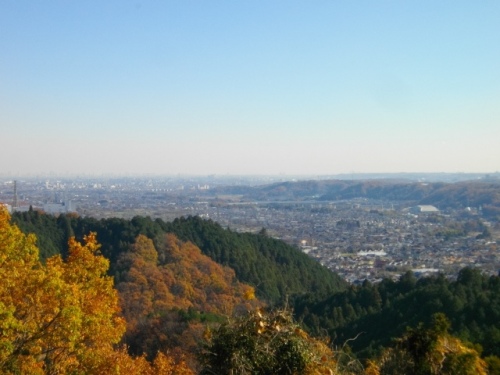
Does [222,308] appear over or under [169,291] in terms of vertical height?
under

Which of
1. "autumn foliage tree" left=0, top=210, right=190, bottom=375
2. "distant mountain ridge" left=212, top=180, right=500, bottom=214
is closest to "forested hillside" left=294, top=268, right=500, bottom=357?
"autumn foliage tree" left=0, top=210, right=190, bottom=375

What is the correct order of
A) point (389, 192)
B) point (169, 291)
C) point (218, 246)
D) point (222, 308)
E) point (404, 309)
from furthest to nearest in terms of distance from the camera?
1. point (389, 192)
2. point (218, 246)
3. point (169, 291)
4. point (222, 308)
5. point (404, 309)

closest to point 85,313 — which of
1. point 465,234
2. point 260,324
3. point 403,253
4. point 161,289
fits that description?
point 260,324

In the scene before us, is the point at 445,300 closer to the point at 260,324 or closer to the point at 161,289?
the point at 161,289

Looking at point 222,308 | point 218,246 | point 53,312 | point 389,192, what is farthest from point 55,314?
point 389,192

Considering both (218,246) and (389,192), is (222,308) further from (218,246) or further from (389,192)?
(389,192)

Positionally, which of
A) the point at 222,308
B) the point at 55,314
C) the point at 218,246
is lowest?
the point at 222,308

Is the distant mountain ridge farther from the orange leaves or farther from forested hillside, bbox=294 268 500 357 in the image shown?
the orange leaves

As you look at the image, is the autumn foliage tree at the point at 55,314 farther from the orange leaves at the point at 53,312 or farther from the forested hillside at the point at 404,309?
the forested hillside at the point at 404,309

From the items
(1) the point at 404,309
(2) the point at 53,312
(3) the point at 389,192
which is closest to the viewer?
(2) the point at 53,312

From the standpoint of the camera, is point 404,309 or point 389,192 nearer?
point 404,309
